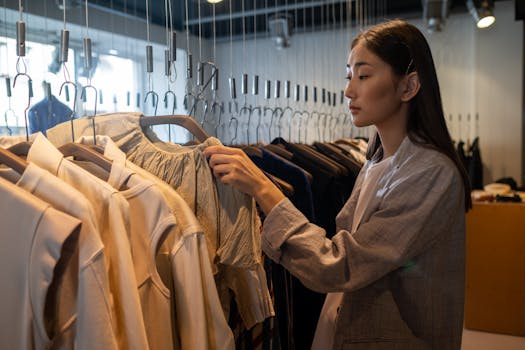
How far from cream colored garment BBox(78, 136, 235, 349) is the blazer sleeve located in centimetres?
16

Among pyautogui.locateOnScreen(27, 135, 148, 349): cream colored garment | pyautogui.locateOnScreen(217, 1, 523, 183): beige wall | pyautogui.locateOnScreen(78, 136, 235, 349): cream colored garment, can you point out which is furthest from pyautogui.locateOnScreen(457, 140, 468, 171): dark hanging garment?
pyautogui.locateOnScreen(27, 135, 148, 349): cream colored garment

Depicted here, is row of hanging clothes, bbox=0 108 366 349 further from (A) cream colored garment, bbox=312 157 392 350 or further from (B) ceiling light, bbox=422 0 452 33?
(B) ceiling light, bbox=422 0 452 33

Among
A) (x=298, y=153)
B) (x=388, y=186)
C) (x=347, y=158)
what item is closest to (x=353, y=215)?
(x=388, y=186)

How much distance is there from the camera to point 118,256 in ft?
2.58

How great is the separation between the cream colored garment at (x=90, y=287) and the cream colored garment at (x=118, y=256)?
0.04 metres

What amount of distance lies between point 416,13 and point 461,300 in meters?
4.55

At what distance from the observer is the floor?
287cm

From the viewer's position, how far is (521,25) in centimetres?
457

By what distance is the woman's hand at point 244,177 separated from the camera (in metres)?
0.95

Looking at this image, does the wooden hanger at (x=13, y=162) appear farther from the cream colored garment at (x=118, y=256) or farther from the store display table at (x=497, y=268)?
the store display table at (x=497, y=268)

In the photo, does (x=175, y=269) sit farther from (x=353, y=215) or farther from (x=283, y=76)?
(x=283, y=76)

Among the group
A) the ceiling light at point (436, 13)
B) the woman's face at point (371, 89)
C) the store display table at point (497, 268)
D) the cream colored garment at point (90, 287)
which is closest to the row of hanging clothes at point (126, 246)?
the cream colored garment at point (90, 287)

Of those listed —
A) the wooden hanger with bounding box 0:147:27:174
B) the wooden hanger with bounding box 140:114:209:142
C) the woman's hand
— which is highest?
the wooden hanger with bounding box 140:114:209:142

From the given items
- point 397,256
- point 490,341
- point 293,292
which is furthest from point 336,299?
point 490,341
